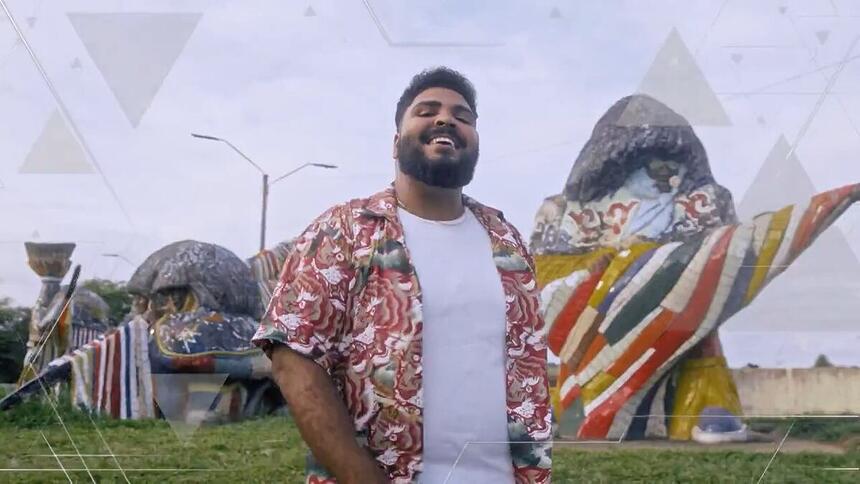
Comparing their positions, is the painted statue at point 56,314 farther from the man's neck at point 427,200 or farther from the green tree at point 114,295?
the man's neck at point 427,200

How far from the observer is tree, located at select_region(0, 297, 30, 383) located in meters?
4.09

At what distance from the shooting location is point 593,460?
355 centimetres

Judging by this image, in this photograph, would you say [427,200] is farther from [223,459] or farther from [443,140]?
[223,459]

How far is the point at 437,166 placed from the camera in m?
1.41

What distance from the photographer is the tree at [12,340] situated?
409 cm

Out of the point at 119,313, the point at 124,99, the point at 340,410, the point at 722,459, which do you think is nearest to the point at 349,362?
the point at 340,410

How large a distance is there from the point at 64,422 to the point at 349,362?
113 inches

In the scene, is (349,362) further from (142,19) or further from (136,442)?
(136,442)

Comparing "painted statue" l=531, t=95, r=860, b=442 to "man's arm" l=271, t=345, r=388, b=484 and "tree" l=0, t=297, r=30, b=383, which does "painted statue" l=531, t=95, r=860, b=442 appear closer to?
"tree" l=0, t=297, r=30, b=383
